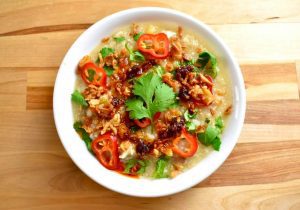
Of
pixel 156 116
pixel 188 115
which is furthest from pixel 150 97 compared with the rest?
pixel 188 115

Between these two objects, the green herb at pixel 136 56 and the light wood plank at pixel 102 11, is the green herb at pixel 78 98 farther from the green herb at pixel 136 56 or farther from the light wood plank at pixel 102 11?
the light wood plank at pixel 102 11

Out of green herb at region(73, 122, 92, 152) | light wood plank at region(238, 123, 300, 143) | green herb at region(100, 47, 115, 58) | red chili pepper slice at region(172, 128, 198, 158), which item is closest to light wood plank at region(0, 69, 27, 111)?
green herb at region(73, 122, 92, 152)

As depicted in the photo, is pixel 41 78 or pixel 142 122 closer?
pixel 142 122

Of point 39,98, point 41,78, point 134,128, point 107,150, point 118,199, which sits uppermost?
point 41,78

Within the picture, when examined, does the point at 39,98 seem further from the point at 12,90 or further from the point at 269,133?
the point at 269,133

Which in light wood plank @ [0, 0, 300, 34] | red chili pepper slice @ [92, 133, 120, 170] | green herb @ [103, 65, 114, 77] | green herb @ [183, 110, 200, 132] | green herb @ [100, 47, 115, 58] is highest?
light wood plank @ [0, 0, 300, 34]

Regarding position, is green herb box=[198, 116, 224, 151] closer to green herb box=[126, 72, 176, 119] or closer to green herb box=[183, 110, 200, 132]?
green herb box=[183, 110, 200, 132]
